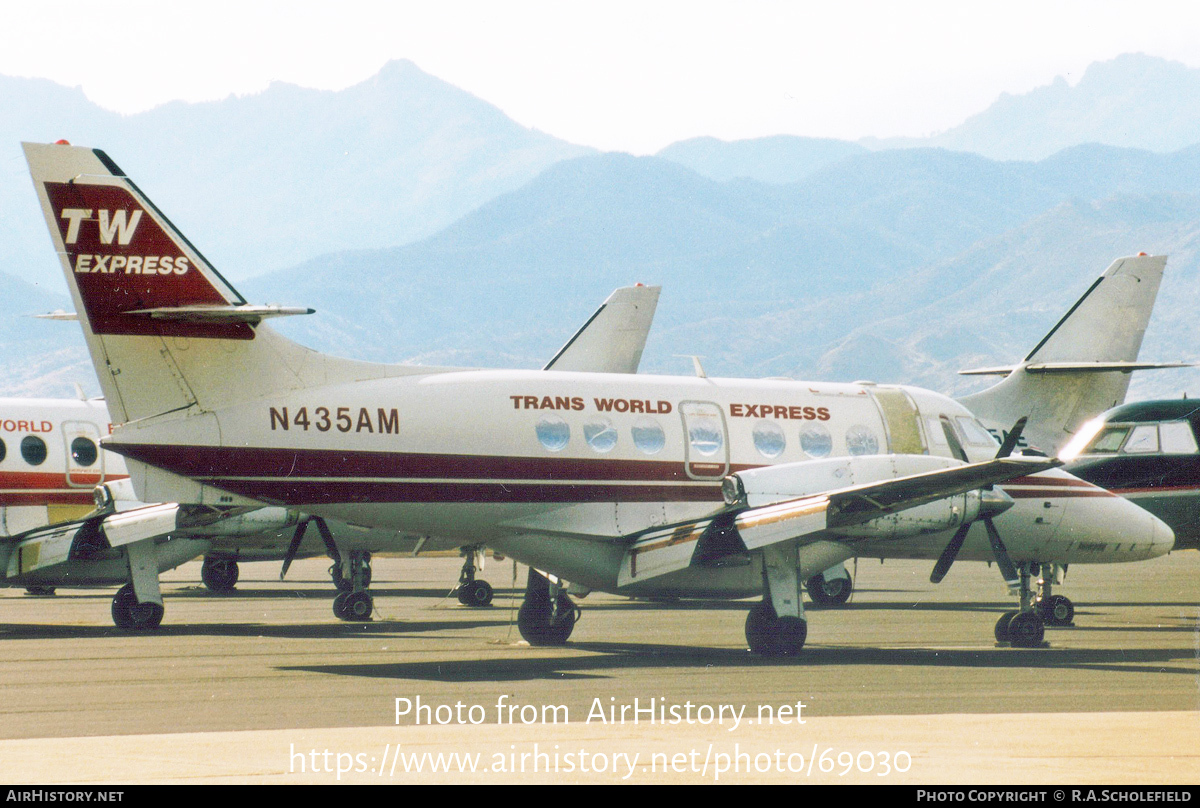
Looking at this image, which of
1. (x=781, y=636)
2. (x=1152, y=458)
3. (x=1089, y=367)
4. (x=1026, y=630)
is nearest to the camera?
(x=781, y=636)

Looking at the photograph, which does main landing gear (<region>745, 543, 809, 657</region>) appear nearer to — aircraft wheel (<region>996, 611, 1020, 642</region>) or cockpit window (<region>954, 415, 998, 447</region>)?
aircraft wheel (<region>996, 611, 1020, 642</region>)

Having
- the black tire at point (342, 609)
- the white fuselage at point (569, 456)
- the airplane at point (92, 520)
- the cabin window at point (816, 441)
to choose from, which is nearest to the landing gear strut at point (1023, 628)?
the white fuselage at point (569, 456)

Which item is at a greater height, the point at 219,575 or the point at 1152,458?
the point at 1152,458

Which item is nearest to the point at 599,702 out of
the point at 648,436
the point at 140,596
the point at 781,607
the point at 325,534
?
the point at 781,607

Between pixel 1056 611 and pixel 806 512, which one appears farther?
pixel 1056 611

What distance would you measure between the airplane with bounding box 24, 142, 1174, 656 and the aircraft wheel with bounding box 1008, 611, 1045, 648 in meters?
0.03

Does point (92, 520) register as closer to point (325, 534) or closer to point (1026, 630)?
point (325, 534)

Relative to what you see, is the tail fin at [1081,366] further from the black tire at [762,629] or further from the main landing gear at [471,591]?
the black tire at [762,629]

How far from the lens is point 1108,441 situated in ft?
86.5

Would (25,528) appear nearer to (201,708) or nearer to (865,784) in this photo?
(201,708)

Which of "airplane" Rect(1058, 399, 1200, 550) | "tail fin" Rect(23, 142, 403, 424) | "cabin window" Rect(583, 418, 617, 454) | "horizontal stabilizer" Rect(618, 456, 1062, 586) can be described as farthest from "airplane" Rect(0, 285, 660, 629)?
"airplane" Rect(1058, 399, 1200, 550)

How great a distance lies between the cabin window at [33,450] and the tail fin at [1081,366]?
743 inches

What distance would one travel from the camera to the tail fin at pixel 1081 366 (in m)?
29.2

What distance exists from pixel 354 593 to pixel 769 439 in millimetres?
9292
